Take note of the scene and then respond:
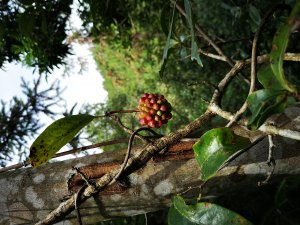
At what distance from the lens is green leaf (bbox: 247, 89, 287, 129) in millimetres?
389

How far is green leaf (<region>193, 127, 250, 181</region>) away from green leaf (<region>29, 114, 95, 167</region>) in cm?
27

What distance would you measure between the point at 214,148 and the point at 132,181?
0.24 m

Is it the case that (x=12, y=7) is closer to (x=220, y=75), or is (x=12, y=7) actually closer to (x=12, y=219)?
(x=12, y=219)

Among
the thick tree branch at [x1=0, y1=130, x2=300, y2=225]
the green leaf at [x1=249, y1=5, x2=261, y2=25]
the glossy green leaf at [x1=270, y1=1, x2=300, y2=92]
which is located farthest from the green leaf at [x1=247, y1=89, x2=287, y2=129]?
the green leaf at [x1=249, y1=5, x2=261, y2=25]

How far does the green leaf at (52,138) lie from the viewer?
0.62m

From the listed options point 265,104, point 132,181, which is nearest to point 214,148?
point 265,104

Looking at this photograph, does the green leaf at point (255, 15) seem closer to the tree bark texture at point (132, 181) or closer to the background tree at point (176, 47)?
the background tree at point (176, 47)

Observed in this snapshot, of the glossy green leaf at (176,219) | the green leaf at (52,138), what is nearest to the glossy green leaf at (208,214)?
the glossy green leaf at (176,219)

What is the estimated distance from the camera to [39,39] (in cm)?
147

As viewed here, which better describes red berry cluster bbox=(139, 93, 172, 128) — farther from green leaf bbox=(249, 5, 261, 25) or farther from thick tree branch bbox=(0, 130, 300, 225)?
green leaf bbox=(249, 5, 261, 25)

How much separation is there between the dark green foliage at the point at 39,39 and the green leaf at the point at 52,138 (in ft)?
2.44

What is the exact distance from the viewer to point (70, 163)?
0.71 meters

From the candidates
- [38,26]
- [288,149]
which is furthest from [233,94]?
[288,149]

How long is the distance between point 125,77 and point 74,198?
3.85 m
